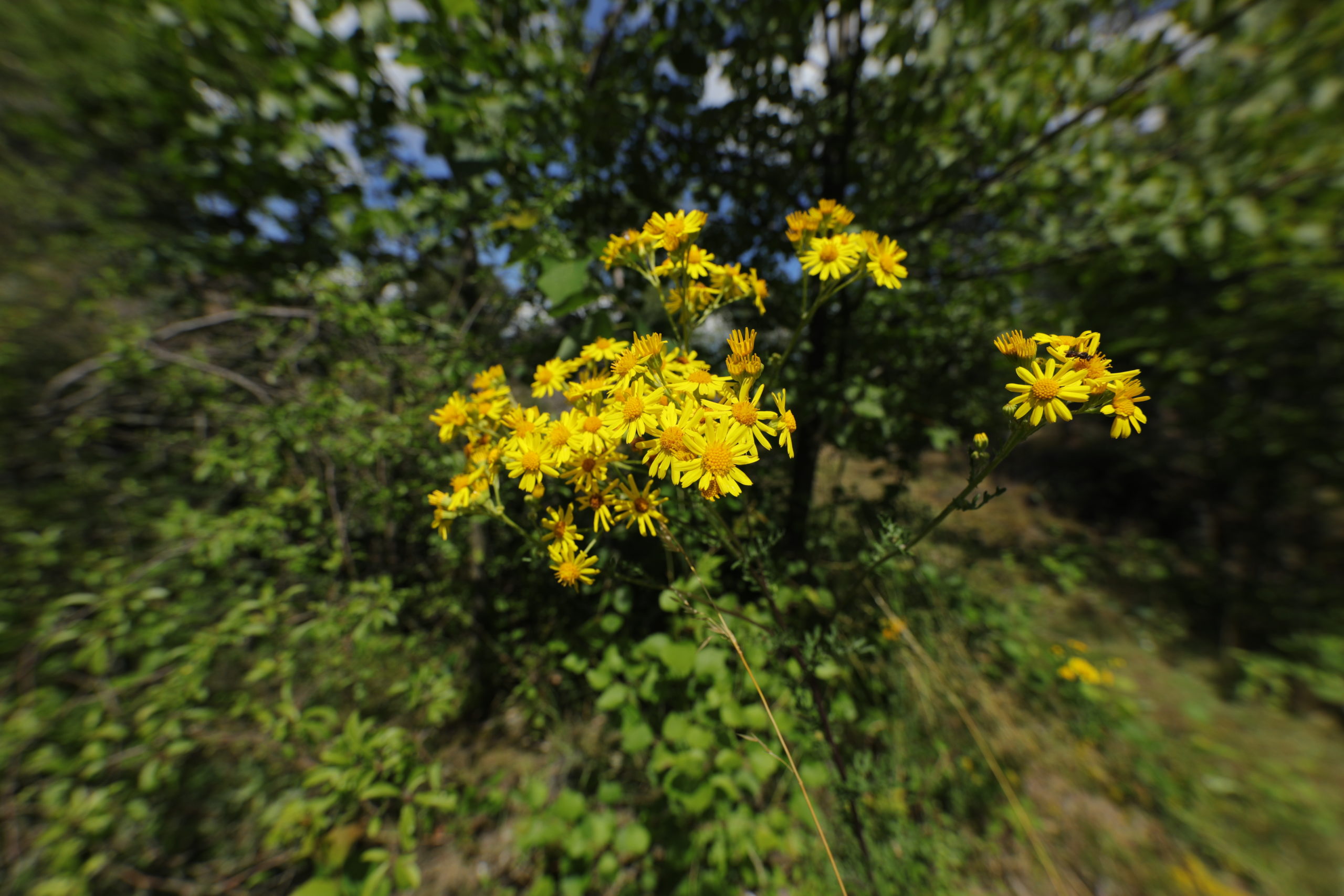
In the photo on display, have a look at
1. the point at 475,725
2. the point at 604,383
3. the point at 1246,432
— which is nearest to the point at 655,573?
the point at 604,383

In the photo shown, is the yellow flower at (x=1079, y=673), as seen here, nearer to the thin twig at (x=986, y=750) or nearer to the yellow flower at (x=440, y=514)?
the thin twig at (x=986, y=750)

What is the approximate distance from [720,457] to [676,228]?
580 mm

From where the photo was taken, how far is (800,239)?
101 cm

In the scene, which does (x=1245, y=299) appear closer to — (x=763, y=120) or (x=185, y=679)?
(x=763, y=120)

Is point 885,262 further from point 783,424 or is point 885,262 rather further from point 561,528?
point 561,528

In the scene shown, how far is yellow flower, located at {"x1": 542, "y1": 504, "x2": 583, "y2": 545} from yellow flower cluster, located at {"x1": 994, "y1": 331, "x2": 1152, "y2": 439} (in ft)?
3.18

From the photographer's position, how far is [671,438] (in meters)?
0.88

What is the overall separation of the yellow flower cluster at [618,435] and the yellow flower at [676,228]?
13mm

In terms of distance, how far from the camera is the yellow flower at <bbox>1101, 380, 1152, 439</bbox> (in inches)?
31.6

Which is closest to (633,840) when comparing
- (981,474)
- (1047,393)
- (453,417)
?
(453,417)

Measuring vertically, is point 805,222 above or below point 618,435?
above

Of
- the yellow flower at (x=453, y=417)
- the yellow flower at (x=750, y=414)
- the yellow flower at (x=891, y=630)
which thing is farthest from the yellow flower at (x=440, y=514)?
the yellow flower at (x=891, y=630)

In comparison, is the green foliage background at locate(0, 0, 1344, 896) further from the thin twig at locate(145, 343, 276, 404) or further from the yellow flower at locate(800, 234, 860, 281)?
the yellow flower at locate(800, 234, 860, 281)

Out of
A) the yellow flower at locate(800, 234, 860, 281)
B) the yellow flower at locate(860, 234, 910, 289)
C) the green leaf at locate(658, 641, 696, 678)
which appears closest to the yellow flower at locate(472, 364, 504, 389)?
Result: the yellow flower at locate(800, 234, 860, 281)
